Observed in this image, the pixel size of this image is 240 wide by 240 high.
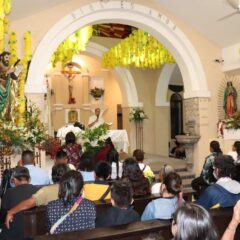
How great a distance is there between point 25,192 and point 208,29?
682 cm

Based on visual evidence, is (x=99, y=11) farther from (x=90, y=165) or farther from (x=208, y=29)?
(x=90, y=165)

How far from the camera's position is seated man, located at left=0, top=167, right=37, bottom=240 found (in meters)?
3.32

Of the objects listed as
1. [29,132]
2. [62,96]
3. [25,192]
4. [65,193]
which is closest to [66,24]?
[29,132]

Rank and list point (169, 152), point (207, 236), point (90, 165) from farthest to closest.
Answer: point (169, 152) < point (90, 165) < point (207, 236)

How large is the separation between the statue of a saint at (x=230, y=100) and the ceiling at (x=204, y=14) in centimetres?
109

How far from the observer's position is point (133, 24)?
8.54m

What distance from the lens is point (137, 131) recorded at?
12461 millimetres

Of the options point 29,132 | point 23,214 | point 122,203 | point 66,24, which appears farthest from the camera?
point 66,24

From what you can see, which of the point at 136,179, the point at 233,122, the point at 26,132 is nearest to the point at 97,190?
the point at 136,179

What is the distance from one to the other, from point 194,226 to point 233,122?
703 centimetres

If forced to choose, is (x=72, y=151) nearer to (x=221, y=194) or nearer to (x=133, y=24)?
(x=221, y=194)

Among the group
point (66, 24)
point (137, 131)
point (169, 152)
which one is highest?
point (66, 24)

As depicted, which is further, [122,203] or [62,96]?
[62,96]

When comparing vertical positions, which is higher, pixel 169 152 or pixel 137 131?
pixel 137 131
